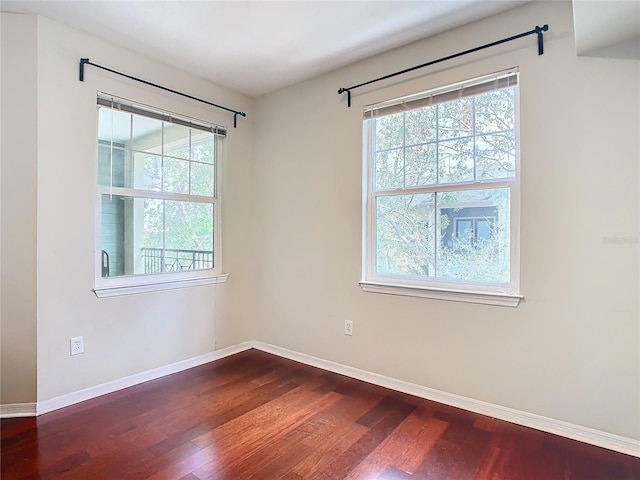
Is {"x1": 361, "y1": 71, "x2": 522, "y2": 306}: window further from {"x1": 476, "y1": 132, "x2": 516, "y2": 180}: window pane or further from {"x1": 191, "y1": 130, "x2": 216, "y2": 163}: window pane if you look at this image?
{"x1": 191, "y1": 130, "x2": 216, "y2": 163}: window pane

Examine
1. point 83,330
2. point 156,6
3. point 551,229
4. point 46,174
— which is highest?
point 156,6

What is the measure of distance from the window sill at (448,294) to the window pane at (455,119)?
1.07 meters

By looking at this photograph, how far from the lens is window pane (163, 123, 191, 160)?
301 centimetres

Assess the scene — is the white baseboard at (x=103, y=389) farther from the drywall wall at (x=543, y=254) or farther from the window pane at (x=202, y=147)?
the window pane at (x=202, y=147)

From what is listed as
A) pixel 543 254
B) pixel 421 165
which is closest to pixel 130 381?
pixel 421 165

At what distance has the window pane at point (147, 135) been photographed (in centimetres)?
280

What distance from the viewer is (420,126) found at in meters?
2.61

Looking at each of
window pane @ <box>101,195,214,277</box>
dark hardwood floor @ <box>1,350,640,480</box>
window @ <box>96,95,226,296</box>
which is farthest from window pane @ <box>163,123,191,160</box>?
dark hardwood floor @ <box>1,350,640,480</box>

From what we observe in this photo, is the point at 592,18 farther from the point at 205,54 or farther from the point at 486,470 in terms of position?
the point at 205,54

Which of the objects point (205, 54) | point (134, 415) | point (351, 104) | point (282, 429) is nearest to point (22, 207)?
point (134, 415)

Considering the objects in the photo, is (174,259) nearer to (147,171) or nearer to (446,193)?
(147,171)

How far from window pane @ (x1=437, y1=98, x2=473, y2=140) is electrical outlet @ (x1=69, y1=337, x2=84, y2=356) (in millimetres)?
2896

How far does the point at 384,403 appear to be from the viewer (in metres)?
2.45

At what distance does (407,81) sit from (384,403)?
2.31 metres
